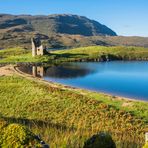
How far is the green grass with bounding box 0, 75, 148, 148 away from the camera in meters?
39.0

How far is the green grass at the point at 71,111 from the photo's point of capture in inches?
1536

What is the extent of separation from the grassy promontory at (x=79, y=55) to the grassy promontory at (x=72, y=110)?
69688mm

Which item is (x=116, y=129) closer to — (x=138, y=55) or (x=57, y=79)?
(x=57, y=79)

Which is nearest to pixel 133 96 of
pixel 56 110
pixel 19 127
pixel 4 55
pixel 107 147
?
pixel 56 110

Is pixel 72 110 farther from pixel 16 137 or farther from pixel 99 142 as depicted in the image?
pixel 16 137

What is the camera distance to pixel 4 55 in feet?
527

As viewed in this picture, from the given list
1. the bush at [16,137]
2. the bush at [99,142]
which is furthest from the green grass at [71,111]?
the bush at [16,137]

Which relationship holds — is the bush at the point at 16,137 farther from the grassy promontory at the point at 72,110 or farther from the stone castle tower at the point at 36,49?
the stone castle tower at the point at 36,49

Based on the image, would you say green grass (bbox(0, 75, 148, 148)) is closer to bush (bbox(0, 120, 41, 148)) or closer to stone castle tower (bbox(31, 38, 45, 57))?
bush (bbox(0, 120, 41, 148))

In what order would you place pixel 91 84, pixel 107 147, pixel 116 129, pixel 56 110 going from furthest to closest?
pixel 91 84, pixel 56 110, pixel 116 129, pixel 107 147

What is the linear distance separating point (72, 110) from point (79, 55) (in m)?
102

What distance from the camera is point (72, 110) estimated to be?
45562mm

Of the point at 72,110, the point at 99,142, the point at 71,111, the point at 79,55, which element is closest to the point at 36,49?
the point at 79,55

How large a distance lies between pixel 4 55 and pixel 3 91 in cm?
10551
